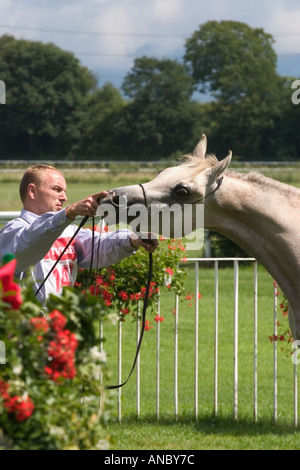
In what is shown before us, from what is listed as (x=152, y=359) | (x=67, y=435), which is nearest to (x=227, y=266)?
(x=152, y=359)

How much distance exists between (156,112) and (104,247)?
5509 centimetres

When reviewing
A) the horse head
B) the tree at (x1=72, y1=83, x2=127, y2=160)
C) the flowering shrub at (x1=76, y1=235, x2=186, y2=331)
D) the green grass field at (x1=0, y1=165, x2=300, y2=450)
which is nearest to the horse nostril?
the horse head

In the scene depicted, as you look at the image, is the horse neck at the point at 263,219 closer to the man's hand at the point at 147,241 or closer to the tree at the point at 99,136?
the man's hand at the point at 147,241

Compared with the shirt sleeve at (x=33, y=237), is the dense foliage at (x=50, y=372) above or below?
below

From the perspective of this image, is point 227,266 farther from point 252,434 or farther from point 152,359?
point 252,434

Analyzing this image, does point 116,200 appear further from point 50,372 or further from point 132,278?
point 132,278

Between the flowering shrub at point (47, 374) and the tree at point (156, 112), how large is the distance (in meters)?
52.3

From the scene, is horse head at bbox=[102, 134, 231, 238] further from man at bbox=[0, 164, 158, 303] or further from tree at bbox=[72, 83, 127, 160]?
tree at bbox=[72, 83, 127, 160]

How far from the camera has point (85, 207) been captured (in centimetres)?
262

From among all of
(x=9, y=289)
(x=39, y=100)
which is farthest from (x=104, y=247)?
(x=39, y=100)

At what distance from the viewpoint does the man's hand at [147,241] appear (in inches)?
121

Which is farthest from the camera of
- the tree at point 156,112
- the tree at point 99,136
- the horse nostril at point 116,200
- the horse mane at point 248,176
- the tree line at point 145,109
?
the tree at point 156,112

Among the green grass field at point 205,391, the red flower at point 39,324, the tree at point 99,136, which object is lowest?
the green grass field at point 205,391

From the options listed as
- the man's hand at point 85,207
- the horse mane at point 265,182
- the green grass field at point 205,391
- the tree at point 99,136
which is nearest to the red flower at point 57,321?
the green grass field at point 205,391
